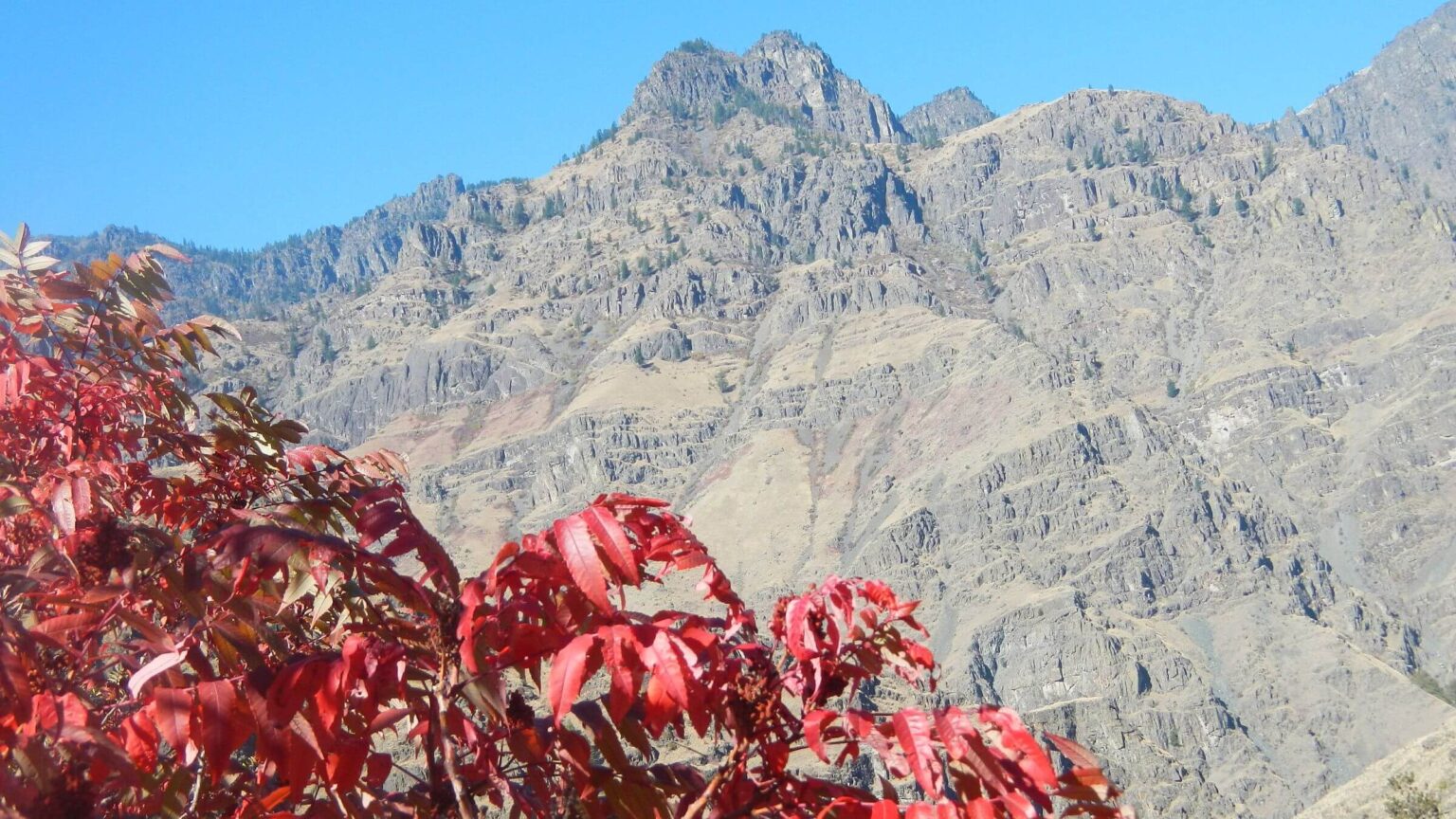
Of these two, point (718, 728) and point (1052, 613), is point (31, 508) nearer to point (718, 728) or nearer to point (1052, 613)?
point (718, 728)

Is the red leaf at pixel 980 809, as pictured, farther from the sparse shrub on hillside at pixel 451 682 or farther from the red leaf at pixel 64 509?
the red leaf at pixel 64 509

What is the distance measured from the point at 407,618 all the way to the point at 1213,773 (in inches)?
4293

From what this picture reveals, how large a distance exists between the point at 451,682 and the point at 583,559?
2.46 feet

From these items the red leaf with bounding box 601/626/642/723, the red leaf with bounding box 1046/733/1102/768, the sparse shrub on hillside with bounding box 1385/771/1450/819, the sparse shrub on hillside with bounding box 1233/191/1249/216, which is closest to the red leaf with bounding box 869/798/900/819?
the red leaf with bounding box 1046/733/1102/768

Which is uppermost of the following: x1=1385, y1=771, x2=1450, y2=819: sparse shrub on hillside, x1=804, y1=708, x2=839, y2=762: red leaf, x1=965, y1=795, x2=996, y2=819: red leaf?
x1=804, y1=708, x2=839, y2=762: red leaf

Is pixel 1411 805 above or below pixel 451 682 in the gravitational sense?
below

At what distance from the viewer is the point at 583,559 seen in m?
2.37

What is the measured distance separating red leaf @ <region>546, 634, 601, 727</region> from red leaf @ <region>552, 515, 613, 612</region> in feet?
0.43

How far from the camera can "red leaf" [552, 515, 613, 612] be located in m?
2.29

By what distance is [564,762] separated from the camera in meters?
3.10

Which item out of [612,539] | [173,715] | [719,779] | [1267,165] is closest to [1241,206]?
[1267,165]

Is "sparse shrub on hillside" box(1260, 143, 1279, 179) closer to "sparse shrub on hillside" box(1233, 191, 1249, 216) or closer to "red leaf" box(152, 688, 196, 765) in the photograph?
"sparse shrub on hillside" box(1233, 191, 1249, 216)

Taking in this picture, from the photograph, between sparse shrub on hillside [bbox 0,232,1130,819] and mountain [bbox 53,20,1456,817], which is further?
mountain [bbox 53,20,1456,817]

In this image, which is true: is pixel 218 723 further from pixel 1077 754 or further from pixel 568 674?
pixel 1077 754
